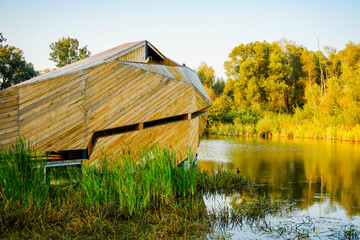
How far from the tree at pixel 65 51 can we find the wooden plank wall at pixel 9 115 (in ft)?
88.7

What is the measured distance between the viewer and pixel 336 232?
5164mm

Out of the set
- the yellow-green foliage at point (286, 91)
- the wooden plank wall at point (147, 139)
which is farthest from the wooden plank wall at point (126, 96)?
the yellow-green foliage at point (286, 91)

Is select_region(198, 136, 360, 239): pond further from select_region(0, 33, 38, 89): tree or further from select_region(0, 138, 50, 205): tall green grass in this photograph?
select_region(0, 33, 38, 89): tree

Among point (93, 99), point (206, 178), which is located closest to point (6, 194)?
point (93, 99)

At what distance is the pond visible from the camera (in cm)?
592

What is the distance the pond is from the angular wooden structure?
2252 mm

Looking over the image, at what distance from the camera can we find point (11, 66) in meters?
31.5

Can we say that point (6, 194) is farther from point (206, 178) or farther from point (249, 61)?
point (249, 61)

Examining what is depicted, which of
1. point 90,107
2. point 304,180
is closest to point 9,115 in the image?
point 90,107

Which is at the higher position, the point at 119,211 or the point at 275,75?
the point at 275,75

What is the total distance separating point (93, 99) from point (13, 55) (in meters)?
28.5

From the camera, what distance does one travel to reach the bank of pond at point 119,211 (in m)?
4.59

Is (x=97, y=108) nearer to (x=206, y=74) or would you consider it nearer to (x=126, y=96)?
(x=126, y=96)

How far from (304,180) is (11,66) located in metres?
29.1
